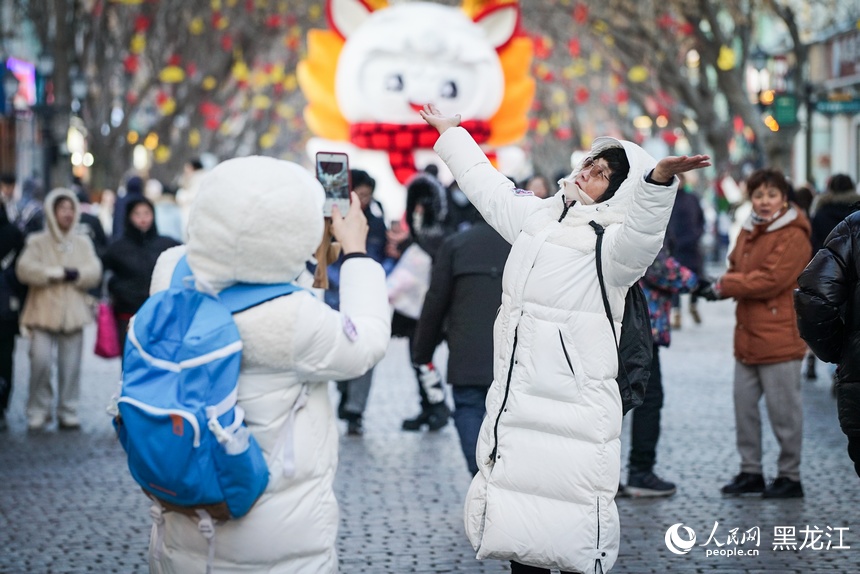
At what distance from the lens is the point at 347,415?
35.2ft

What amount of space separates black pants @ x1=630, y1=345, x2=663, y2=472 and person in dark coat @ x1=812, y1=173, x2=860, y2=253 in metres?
4.49

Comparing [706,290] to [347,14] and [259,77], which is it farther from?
[259,77]

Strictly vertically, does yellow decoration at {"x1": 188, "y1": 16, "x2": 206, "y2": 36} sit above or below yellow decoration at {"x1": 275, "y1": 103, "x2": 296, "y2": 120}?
above

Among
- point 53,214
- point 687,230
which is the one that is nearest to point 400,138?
point 687,230

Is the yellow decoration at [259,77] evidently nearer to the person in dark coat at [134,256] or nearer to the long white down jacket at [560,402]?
the person in dark coat at [134,256]

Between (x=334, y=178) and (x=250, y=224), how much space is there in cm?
92

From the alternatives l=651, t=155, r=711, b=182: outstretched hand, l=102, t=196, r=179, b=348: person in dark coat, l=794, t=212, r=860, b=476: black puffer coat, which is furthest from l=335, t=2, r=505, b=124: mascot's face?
l=651, t=155, r=711, b=182: outstretched hand

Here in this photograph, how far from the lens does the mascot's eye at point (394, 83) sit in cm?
1765

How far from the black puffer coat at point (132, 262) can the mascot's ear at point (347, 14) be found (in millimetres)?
8336

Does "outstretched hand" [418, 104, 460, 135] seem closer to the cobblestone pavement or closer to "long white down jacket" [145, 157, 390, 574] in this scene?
"long white down jacket" [145, 157, 390, 574]

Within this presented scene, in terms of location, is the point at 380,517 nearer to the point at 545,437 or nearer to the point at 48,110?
the point at 545,437

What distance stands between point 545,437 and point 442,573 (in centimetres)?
183

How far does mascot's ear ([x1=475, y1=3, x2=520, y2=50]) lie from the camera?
18531 mm

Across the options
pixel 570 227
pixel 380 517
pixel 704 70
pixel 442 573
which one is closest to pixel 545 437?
pixel 570 227
